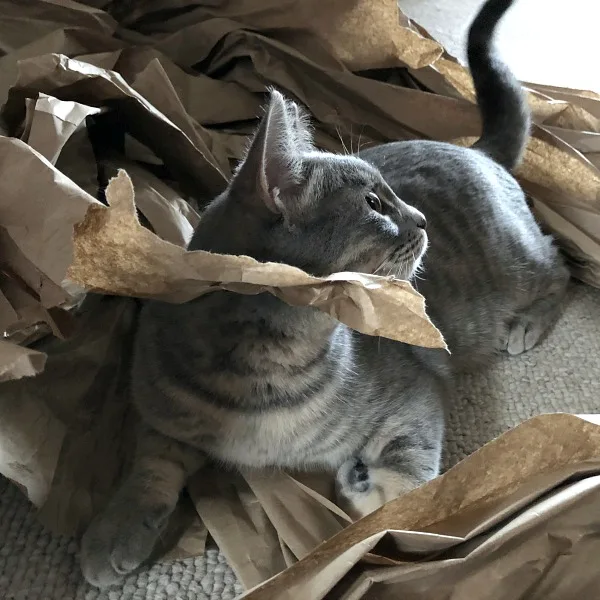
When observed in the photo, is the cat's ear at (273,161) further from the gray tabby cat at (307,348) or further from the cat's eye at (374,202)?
the cat's eye at (374,202)

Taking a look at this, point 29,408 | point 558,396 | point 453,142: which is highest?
point 453,142

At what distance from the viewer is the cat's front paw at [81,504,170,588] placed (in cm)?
83

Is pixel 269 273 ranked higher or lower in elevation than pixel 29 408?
higher

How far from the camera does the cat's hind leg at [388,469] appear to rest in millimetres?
928

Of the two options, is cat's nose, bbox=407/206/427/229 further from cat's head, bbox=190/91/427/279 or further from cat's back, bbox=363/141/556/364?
cat's back, bbox=363/141/556/364

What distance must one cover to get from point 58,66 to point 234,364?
0.44 meters

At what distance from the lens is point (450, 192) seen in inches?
46.7

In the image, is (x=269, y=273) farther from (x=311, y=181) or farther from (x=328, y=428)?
(x=328, y=428)

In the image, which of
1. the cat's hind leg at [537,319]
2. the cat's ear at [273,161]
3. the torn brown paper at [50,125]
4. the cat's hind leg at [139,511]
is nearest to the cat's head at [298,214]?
the cat's ear at [273,161]

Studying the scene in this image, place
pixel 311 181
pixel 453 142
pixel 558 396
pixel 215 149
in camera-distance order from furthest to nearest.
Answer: pixel 453 142 → pixel 215 149 → pixel 558 396 → pixel 311 181

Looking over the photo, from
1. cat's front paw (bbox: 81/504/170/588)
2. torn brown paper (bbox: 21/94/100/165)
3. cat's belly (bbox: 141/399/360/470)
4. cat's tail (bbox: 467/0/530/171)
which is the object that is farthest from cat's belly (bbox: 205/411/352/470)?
cat's tail (bbox: 467/0/530/171)

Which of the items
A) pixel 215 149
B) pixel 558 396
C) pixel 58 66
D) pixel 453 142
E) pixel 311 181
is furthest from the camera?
pixel 453 142

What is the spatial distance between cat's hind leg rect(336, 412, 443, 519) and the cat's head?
25 centimetres

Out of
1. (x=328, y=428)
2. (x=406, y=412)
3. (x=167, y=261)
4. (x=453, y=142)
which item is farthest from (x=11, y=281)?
(x=453, y=142)
